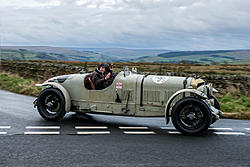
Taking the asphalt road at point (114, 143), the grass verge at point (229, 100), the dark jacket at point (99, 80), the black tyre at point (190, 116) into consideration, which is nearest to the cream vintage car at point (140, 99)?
the black tyre at point (190, 116)

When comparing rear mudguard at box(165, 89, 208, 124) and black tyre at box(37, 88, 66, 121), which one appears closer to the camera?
rear mudguard at box(165, 89, 208, 124)

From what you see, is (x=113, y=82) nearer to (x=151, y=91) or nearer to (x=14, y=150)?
(x=151, y=91)

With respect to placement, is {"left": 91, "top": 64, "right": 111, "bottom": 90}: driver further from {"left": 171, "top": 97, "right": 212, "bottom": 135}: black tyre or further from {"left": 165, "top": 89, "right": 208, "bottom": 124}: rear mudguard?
{"left": 171, "top": 97, "right": 212, "bottom": 135}: black tyre

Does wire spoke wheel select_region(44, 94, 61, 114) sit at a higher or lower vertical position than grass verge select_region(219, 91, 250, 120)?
higher

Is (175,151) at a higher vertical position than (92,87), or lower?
lower

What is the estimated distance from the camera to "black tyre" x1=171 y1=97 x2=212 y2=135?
7.46 metres

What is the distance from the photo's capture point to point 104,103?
8.51 meters

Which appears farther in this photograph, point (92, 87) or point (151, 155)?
point (92, 87)

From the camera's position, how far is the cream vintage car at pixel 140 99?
7.58 metres

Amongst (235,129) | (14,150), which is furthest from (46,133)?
(235,129)

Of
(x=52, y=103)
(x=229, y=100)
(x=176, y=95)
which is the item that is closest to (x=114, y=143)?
(x=176, y=95)

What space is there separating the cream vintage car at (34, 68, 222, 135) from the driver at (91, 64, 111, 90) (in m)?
0.11

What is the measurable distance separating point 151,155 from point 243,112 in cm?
600

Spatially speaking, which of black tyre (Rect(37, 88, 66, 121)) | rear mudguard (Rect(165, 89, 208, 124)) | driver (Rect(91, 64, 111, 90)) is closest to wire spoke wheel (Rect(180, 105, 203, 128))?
rear mudguard (Rect(165, 89, 208, 124))
